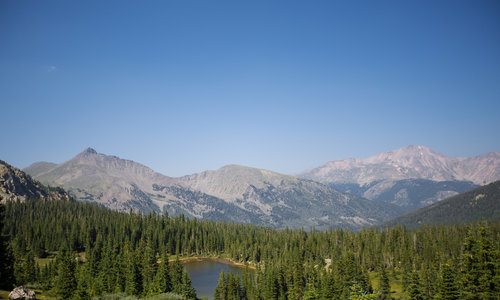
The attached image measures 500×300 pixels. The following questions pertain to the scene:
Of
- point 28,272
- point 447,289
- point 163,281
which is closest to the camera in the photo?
point 447,289

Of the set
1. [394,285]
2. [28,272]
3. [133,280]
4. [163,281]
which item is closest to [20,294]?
[133,280]

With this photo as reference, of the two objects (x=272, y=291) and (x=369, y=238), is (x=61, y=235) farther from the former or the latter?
(x=369, y=238)

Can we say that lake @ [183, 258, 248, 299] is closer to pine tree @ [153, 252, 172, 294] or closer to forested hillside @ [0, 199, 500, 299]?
forested hillside @ [0, 199, 500, 299]

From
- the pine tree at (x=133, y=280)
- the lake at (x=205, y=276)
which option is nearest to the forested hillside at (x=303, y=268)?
the pine tree at (x=133, y=280)

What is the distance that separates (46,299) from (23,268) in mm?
57774

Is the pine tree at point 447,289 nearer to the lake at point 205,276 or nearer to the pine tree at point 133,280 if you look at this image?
the lake at point 205,276

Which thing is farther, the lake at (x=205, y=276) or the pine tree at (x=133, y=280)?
the lake at (x=205, y=276)

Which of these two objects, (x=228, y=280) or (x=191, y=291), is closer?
(x=191, y=291)

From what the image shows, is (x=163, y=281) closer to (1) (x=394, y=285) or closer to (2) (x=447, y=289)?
(2) (x=447, y=289)

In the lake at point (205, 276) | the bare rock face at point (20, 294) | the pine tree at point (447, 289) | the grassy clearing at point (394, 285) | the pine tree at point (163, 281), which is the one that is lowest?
the lake at point (205, 276)

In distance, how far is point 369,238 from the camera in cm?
18375

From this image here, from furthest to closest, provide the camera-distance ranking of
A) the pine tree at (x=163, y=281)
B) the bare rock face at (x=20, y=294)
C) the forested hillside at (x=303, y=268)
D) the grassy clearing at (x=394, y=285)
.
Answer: the grassy clearing at (x=394, y=285) < the pine tree at (x=163, y=281) < the forested hillside at (x=303, y=268) < the bare rock face at (x=20, y=294)

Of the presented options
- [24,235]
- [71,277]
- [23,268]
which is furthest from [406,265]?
[24,235]

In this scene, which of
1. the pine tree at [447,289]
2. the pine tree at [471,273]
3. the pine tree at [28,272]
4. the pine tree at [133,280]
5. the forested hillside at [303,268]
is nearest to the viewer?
the pine tree at [471,273]
